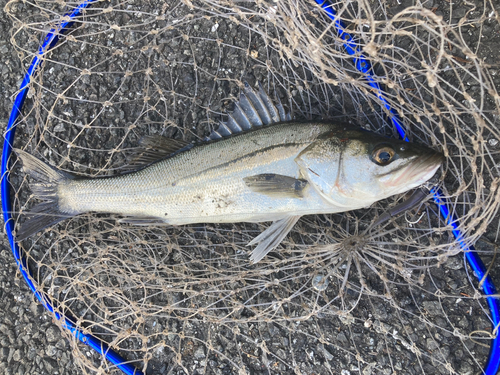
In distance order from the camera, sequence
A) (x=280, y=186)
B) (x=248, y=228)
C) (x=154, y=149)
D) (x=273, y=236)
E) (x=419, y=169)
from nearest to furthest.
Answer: (x=419, y=169), (x=280, y=186), (x=273, y=236), (x=154, y=149), (x=248, y=228)

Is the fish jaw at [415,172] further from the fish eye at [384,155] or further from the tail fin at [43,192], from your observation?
the tail fin at [43,192]

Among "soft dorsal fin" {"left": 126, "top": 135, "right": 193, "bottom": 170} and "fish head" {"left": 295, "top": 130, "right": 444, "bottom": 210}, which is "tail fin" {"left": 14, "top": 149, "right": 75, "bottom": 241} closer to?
"soft dorsal fin" {"left": 126, "top": 135, "right": 193, "bottom": 170}

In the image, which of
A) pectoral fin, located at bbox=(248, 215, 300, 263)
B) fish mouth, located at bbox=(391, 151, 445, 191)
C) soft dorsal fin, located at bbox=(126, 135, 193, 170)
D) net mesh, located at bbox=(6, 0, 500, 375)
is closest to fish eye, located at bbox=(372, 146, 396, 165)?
fish mouth, located at bbox=(391, 151, 445, 191)

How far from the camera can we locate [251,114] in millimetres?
2424

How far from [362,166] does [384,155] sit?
14cm

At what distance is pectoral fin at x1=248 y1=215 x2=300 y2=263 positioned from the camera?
92.8 inches

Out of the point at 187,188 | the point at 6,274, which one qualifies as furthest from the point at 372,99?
the point at 6,274

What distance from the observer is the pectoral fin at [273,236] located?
92.8 inches

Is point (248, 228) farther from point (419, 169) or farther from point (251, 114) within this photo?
point (419, 169)

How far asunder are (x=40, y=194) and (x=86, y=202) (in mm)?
402

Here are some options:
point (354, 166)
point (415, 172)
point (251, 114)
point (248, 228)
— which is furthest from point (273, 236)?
point (415, 172)

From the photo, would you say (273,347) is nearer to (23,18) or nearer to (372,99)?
(372,99)

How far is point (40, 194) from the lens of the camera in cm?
257

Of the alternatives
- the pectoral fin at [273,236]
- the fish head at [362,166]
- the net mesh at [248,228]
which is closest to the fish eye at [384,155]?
the fish head at [362,166]
